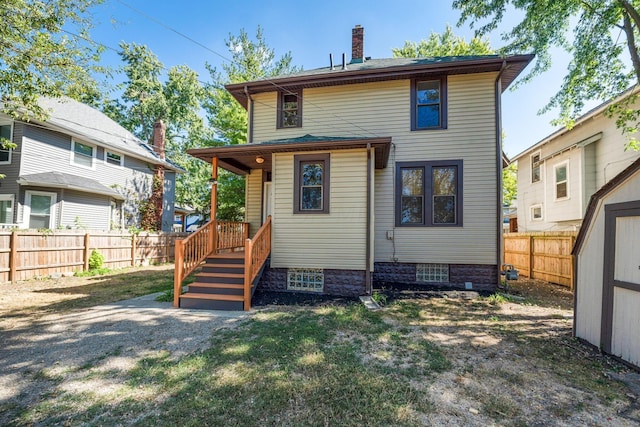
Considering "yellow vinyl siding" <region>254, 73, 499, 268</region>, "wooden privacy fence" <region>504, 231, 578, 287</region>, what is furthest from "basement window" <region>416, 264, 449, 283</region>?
"wooden privacy fence" <region>504, 231, 578, 287</region>

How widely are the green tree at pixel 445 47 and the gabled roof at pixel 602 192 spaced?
16.6 meters

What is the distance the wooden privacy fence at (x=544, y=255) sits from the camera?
876 centimetres

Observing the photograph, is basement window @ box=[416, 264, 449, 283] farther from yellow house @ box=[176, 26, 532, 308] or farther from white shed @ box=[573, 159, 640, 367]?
white shed @ box=[573, 159, 640, 367]

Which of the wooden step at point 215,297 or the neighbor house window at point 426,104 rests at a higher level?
the neighbor house window at point 426,104

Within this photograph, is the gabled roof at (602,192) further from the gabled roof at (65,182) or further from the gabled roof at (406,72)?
the gabled roof at (65,182)

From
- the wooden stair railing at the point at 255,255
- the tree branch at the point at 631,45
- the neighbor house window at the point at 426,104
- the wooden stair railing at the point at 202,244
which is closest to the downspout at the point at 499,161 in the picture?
the neighbor house window at the point at 426,104

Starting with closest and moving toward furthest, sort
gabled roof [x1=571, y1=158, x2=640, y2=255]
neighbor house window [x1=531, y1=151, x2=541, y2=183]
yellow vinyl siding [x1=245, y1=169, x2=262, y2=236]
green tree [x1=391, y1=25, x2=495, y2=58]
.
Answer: gabled roof [x1=571, y1=158, x2=640, y2=255], yellow vinyl siding [x1=245, y1=169, x2=262, y2=236], neighbor house window [x1=531, y1=151, x2=541, y2=183], green tree [x1=391, y1=25, x2=495, y2=58]

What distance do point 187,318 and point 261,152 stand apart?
422cm

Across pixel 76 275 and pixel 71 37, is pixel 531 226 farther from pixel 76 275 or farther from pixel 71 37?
pixel 76 275

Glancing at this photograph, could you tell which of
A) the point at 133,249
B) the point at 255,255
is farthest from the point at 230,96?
the point at 255,255

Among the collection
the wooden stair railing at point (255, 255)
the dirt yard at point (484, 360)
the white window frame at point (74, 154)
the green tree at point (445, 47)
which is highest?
the green tree at point (445, 47)

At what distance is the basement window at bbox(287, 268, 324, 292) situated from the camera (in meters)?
7.22

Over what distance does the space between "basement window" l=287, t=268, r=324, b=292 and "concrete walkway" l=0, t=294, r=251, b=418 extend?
1854mm

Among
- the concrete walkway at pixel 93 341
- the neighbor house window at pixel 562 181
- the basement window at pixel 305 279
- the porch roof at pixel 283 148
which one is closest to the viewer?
the concrete walkway at pixel 93 341
